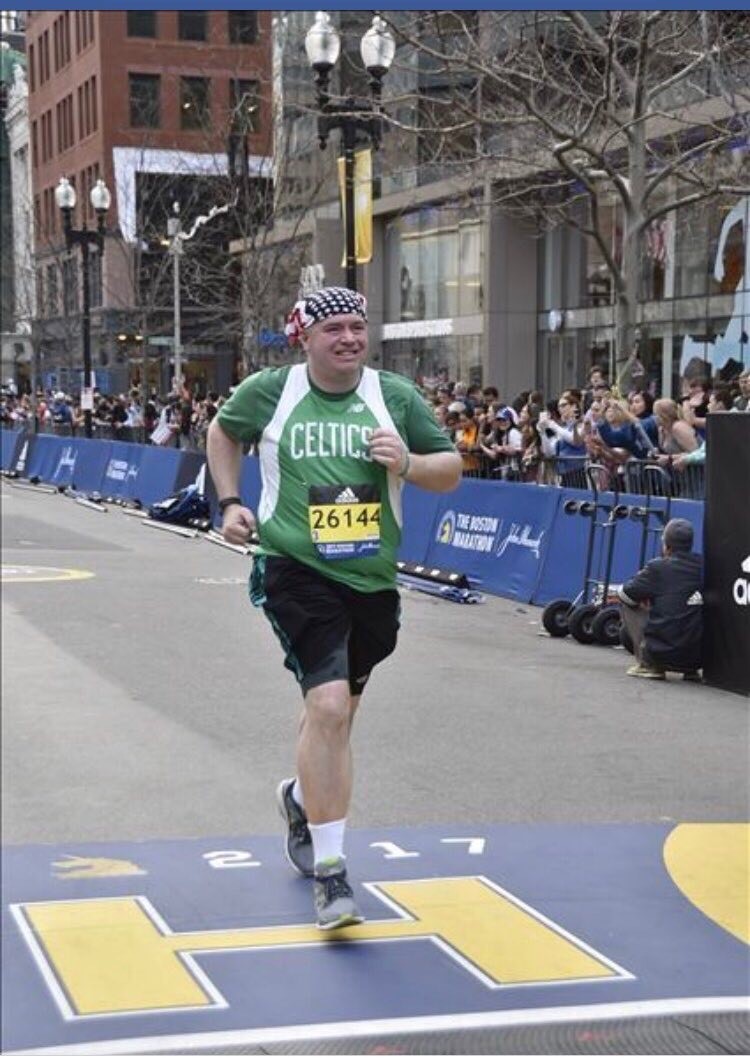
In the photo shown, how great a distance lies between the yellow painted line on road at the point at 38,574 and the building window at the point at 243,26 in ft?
26.4

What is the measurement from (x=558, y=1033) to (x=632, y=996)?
31 cm

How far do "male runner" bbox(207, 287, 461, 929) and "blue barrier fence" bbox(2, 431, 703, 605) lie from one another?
11 cm

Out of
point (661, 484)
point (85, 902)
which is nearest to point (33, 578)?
point (85, 902)

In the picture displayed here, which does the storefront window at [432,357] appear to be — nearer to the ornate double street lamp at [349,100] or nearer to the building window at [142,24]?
the ornate double street lamp at [349,100]

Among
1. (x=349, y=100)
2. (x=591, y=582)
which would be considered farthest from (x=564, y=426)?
(x=349, y=100)

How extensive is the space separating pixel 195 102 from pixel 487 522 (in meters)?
4.55

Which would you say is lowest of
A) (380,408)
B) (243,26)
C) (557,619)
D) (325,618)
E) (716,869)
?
(716,869)

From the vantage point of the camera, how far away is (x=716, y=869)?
171 inches

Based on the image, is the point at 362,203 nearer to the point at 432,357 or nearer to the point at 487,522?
the point at 432,357

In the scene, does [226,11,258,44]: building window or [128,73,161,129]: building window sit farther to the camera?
[128,73,161,129]: building window

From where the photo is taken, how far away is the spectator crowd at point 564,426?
2773mm

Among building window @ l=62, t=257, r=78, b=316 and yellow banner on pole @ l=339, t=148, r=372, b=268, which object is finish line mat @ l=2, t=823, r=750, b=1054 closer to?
building window @ l=62, t=257, r=78, b=316

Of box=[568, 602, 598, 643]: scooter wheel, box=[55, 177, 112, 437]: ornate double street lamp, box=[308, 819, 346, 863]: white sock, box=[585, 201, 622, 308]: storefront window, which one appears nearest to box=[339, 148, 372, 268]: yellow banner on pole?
box=[55, 177, 112, 437]: ornate double street lamp

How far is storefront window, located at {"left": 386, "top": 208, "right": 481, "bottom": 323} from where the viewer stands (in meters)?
2.63
